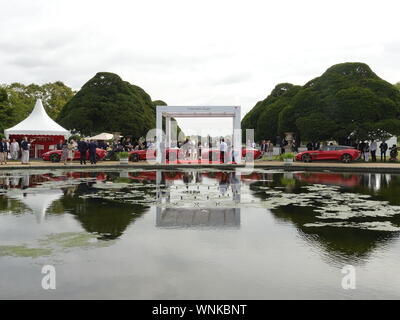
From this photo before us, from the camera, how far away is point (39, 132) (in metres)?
32.9

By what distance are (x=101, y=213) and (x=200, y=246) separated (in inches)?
147

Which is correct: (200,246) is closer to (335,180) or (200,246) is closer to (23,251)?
(23,251)

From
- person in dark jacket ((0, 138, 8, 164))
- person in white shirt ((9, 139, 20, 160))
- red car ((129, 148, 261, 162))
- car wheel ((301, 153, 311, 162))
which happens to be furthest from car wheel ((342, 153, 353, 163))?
person in white shirt ((9, 139, 20, 160))

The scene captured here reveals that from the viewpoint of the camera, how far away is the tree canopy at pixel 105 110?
48.5 m

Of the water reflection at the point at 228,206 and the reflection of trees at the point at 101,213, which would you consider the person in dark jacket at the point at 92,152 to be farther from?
the reflection of trees at the point at 101,213

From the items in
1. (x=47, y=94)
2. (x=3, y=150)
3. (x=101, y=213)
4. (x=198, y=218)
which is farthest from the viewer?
(x=47, y=94)

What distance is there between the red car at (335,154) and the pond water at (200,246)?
17526 mm

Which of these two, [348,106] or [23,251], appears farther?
[348,106]

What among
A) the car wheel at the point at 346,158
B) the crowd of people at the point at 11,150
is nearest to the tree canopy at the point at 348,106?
the car wheel at the point at 346,158

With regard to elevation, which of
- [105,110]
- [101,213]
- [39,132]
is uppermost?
[105,110]

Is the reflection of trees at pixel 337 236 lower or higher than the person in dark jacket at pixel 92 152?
lower

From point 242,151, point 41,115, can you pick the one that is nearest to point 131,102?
point 41,115

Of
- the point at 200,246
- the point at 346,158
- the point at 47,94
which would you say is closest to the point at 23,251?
the point at 200,246
